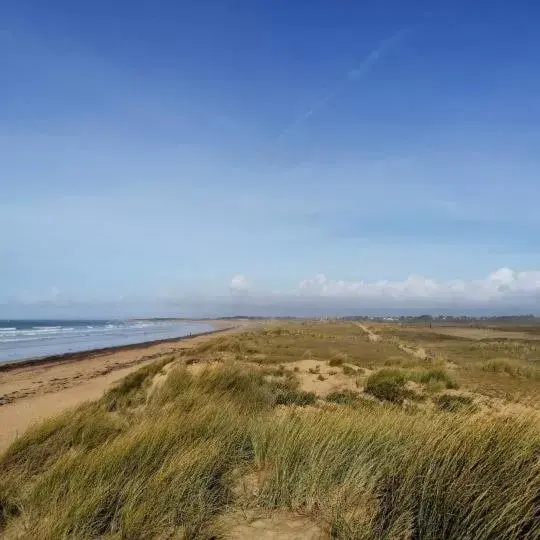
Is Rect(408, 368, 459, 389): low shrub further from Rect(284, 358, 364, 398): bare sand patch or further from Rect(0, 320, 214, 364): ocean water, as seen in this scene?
Rect(0, 320, 214, 364): ocean water

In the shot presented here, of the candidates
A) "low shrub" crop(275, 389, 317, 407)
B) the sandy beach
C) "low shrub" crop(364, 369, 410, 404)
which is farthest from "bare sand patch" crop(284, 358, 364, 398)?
the sandy beach

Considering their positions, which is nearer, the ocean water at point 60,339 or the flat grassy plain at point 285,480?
the flat grassy plain at point 285,480

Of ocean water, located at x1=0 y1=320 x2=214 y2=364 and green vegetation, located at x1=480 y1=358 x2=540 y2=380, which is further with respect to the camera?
ocean water, located at x1=0 y1=320 x2=214 y2=364

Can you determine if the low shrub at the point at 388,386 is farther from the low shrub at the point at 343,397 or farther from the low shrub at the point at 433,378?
the low shrub at the point at 343,397

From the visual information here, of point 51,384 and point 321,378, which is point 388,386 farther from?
point 51,384

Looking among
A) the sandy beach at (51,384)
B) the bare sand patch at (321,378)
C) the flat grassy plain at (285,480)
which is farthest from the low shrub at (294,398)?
the sandy beach at (51,384)

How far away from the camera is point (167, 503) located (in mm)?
4023

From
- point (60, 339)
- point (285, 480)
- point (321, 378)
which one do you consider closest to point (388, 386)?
point (321, 378)

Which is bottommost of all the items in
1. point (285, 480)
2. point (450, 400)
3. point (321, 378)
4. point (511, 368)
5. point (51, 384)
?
point (51, 384)

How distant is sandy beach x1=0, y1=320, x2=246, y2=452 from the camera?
12104mm

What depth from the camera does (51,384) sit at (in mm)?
18422

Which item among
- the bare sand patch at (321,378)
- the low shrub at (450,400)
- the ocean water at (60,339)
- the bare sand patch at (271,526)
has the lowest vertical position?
the ocean water at (60,339)

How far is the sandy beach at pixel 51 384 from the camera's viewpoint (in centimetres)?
1210

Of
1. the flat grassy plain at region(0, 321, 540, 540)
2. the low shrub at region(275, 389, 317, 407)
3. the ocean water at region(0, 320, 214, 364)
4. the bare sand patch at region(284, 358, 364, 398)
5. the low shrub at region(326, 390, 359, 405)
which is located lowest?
the ocean water at region(0, 320, 214, 364)
